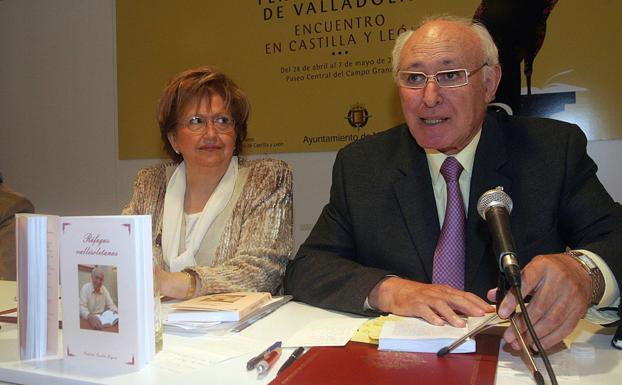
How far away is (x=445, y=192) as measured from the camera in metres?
1.70

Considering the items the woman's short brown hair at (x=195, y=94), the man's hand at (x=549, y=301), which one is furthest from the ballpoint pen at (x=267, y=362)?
the woman's short brown hair at (x=195, y=94)

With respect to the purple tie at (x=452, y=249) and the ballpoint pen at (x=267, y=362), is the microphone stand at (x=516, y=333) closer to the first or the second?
the ballpoint pen at (x=267, y=362)

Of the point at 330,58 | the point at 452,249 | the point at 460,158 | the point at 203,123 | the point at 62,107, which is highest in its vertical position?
the point at 330,58

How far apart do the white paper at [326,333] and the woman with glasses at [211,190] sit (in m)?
0.54

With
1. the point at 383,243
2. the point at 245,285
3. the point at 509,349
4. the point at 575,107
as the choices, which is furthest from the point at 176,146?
the point at 575,107

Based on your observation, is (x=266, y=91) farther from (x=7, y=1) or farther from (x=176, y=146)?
(x=7, y=1)

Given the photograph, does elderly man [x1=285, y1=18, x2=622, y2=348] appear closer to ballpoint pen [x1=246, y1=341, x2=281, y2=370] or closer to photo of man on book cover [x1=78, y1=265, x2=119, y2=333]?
A: ballpoint pen [x1=246, y1=341, x2=281, y2=370]

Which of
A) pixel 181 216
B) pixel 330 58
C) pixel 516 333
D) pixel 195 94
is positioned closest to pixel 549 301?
pixel 516 333

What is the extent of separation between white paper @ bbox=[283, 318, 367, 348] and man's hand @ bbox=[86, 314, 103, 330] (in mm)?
366

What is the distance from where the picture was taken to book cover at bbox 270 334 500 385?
871mm

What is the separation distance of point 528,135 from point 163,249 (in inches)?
55.2

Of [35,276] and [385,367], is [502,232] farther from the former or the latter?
[35,276]

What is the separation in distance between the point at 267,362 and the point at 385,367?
0.71 feet

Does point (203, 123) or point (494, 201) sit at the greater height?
point (203, 123)
